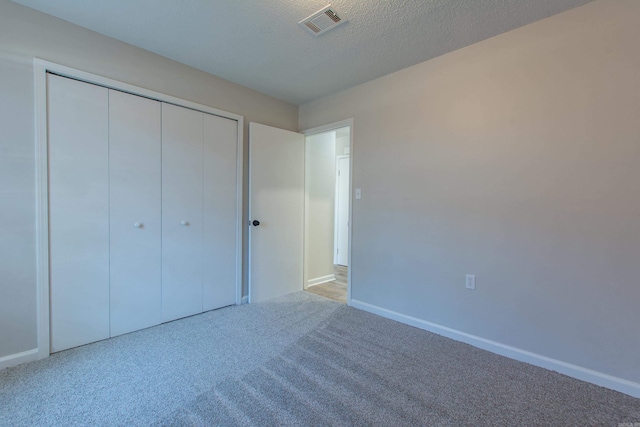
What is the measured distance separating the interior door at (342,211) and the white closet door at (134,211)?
3.34 metres

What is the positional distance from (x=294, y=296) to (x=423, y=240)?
1.73 m

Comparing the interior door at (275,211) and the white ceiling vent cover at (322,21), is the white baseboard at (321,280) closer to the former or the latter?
the interior door at (275,211)

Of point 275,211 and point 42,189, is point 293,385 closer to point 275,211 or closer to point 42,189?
point 275,211

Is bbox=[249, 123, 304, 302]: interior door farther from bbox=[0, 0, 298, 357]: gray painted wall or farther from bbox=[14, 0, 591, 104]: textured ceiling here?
bbox=[0, 0, 298, 357]: gray painted wall

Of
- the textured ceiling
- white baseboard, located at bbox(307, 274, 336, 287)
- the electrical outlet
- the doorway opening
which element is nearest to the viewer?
the textured ceiling

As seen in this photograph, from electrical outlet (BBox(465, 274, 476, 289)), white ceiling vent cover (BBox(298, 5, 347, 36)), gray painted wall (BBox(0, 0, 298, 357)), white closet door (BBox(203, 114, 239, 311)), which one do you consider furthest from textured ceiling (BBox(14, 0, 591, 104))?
electrical outlet (BBox(465, 274, 476, 289))

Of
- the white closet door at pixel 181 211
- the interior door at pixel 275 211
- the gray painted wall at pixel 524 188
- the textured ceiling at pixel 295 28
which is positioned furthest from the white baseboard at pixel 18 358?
the gray painted wall at pixel 524 188

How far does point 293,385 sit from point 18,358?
1930 millimetres

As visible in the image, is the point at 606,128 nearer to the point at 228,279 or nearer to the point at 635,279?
the point at 635,279

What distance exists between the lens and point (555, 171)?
1860 millimetres

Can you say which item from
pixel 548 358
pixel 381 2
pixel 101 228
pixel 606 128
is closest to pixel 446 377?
pixel 548 358

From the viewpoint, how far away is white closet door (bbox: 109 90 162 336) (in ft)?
7.30

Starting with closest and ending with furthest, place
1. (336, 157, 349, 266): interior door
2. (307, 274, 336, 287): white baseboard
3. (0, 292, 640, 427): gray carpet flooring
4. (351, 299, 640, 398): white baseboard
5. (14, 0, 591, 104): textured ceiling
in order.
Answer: (0, 292, 640, 427): gray carpet flooring → (351, 299, 640, 398): white baseboard → (14, 0, 591, 104): textured ceiling → (307, 274, 336, 287): white baseboard → (336, 157, 349, 266): interior door

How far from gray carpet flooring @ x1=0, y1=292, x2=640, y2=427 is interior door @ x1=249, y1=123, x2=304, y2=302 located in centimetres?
92
